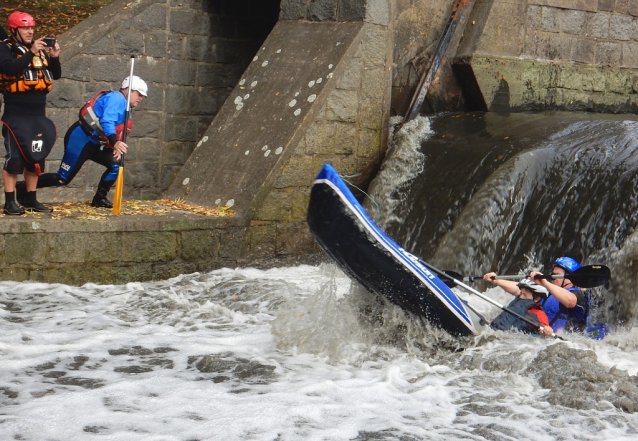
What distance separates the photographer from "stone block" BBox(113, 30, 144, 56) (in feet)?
31.1

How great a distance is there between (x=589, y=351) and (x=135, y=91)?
4.78 meters

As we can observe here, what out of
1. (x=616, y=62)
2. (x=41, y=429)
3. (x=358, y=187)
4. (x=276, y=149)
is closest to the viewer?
(x=41, y=429)

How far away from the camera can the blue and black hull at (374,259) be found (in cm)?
529

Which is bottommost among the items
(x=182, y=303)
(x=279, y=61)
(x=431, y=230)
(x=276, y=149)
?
(x=182, y=303)

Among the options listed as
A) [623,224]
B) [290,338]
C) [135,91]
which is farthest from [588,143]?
[135,91]

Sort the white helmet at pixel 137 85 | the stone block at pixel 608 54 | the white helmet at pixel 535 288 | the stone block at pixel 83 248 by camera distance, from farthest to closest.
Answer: the stone block at pixel 608 54 < the white helmet at pixel 137 85 < the stone block at pixel 83 248 < the white helmet at pixel 535 288

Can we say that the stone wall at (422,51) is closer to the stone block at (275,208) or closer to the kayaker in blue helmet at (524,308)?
the stone block at (275,208)

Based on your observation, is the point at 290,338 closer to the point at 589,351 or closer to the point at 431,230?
the point at 589,351

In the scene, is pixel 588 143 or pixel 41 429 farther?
pixel 588 143

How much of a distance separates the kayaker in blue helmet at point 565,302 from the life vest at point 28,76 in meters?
4.40

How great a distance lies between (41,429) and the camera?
13.8 feet

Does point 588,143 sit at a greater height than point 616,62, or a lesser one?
lesser

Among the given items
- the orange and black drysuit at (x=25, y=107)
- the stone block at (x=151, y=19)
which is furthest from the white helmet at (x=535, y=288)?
the stone block at (x=151, y=19)

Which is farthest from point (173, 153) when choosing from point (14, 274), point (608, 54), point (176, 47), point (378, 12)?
point (608, 54)
